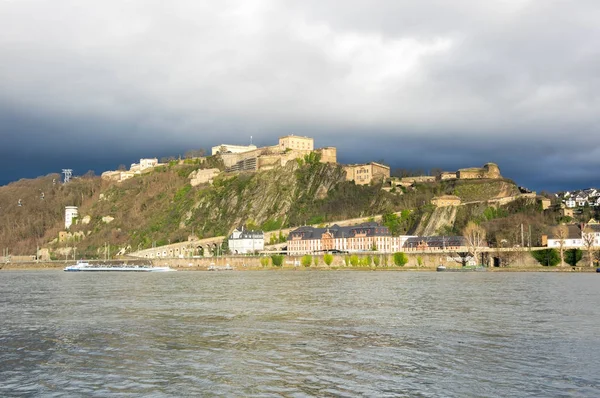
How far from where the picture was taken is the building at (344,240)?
339ft

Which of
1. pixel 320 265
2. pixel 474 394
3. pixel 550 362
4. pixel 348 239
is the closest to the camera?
pixel 474 394

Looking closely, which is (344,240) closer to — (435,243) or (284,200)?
(435,243)

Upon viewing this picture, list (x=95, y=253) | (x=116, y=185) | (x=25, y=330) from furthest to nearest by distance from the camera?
(x=116, y=185) < (x=95, y=253) < (x=25, y=330)

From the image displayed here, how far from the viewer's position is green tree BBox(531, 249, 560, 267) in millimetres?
82625

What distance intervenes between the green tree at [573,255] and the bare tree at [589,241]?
1112mm

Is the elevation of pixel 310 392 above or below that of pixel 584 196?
below

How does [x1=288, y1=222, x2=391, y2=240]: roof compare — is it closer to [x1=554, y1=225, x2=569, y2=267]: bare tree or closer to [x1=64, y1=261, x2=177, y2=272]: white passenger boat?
[x1=64, y1=261, x2=177, y2=272]: white passenger boat

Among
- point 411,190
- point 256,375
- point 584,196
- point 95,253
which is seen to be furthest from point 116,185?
point 256,375

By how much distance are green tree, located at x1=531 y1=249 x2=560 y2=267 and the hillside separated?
33.5 ft

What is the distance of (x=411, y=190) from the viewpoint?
125 m

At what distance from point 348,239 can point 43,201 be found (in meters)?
122

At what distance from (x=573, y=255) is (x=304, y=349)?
72.7 meters

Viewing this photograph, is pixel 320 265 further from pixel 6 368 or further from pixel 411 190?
pixel 6 368

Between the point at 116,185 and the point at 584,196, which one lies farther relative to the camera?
the point at 116,185
